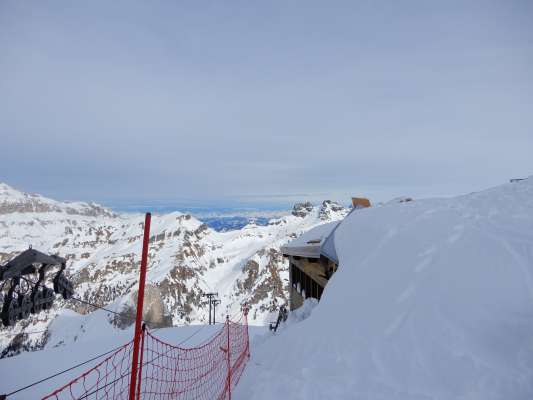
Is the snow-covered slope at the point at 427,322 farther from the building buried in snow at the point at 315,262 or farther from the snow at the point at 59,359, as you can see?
the snow at the point at 59,359

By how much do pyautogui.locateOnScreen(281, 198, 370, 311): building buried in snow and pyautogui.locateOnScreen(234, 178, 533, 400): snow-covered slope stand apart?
12.6ft

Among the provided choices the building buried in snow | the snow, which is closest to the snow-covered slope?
the building buried in snow

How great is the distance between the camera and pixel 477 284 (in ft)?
15.3

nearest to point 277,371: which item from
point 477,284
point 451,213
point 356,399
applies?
point 356,399

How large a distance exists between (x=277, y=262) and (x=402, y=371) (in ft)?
574

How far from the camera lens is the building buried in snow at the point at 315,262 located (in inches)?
460

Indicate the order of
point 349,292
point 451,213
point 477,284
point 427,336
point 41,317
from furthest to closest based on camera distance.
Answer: point 41,317 → point 451,213 → point 349,292 → point 477,284 → point 427,336

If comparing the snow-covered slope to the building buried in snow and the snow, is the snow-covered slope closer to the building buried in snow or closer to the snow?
the building buried in snow

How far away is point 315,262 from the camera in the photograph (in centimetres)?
1436

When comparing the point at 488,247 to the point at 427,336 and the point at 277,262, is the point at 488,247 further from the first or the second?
the point at 277,262

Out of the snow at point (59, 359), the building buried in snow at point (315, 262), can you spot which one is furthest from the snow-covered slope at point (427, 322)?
the snow at point (59, 359)

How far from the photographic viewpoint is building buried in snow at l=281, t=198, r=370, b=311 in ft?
38.3

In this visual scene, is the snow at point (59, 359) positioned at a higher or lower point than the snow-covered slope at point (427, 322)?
lower

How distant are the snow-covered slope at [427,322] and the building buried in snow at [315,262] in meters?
3.85
